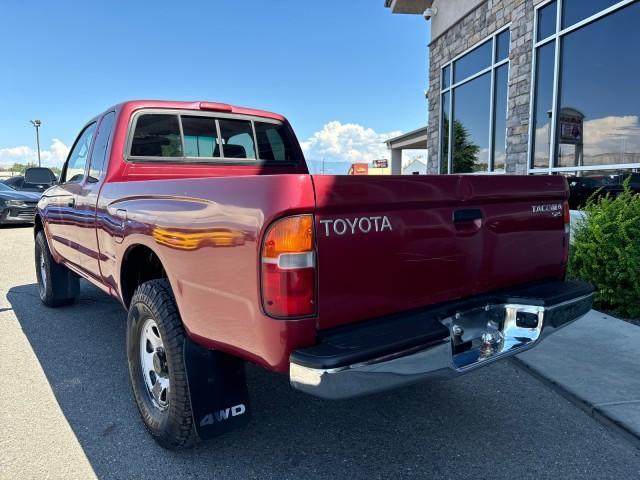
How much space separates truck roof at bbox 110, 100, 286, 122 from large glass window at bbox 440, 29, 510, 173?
242 inches

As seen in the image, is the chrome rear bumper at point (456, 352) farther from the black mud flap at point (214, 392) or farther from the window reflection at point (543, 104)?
the window reflection at point (543, 104)

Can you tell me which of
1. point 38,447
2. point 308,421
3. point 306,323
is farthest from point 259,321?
point 38,447

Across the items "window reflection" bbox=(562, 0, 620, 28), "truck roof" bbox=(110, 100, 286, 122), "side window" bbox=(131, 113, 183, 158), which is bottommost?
"side window" bbox=(131, 113, 183, 158)

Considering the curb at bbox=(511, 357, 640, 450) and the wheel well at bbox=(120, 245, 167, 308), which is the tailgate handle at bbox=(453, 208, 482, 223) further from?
the wheel well at bbox=(120, 245, 167, 308)

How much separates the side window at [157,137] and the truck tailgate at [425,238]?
2.26 meters

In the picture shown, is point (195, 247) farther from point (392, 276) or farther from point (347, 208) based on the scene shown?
point (392, 276)

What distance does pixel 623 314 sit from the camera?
15.4 feet

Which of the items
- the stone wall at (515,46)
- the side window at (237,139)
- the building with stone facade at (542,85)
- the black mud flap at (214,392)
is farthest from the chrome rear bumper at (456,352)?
the stone wall at (515,46)

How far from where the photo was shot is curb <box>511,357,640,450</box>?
2625mm

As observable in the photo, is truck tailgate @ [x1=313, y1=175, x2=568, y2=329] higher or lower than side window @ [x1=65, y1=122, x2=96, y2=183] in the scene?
lower

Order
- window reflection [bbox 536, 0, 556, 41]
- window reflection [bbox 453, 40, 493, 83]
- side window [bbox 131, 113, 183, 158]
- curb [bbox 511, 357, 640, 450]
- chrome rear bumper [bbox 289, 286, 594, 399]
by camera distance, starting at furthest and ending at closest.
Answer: window reflection [bbox 453, 40, 493, 83]
window reflection [bbox 536, 0, 556, 41]
side window [bbox 131, 113, 183, 158]
curb [bbox 511, 357, 640, 450]
chrome rear bumper [bbox 289, 286, 594, 399]

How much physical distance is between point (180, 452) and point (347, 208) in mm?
1625

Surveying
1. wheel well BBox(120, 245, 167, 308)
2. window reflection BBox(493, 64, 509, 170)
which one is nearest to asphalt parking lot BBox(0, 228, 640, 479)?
wheel well BBox(120, 245, 167, 308)

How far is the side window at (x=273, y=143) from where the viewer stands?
4262 millimetres
